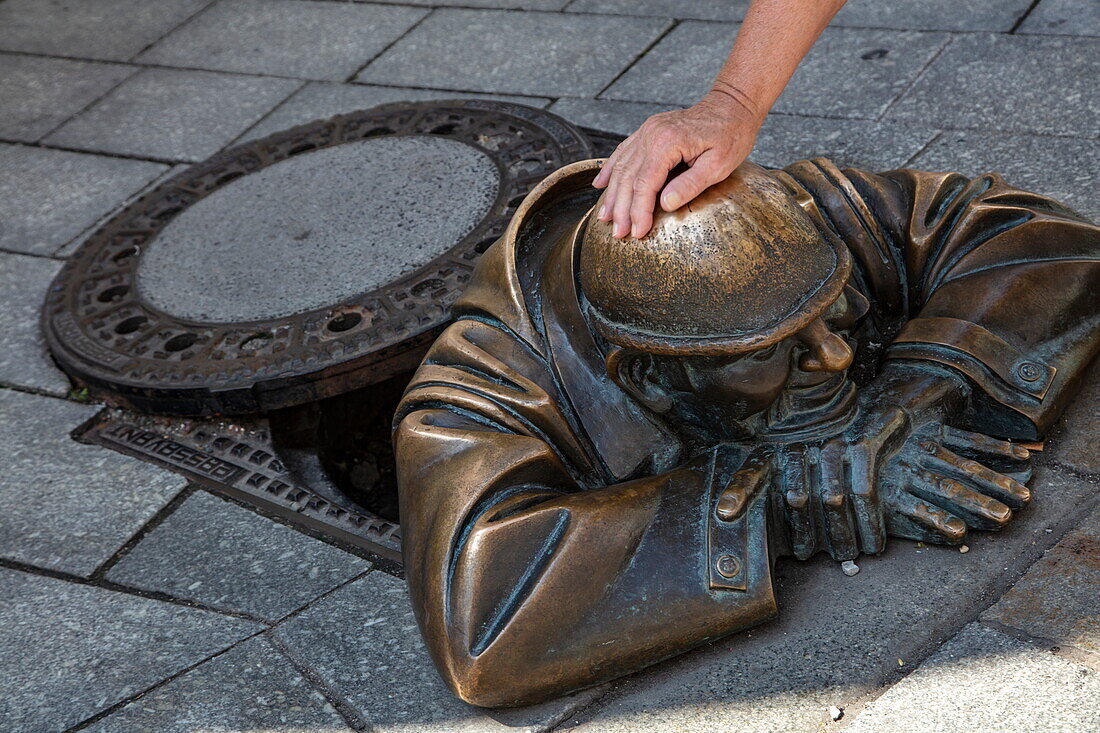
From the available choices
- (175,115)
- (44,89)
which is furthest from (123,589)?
(44,89)

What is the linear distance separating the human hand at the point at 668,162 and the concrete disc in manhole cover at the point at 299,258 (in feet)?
4.16

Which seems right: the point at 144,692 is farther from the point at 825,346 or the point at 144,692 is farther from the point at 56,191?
the point at 56,191

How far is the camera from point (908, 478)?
7.43 feet

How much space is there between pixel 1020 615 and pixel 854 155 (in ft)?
6.30

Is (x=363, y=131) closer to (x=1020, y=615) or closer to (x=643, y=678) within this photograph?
(x=643, y=678)

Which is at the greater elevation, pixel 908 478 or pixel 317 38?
pixel 908 478

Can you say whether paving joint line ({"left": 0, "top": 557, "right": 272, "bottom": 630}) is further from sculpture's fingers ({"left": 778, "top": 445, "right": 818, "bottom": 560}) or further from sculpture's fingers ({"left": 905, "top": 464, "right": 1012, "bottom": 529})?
sculpture's fingers ({"left": 905, "top": 464, "right": 1012, "bottom": 529})

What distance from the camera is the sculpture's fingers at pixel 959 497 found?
2.24 m

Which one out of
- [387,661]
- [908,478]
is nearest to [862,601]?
[908,478]

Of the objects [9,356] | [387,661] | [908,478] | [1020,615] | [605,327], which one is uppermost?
[605,327]

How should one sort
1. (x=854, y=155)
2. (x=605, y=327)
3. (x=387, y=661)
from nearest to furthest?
(x=605, y=327), (x=387, y=661), (x=854, y=155)

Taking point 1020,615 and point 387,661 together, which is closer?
point 1020,615

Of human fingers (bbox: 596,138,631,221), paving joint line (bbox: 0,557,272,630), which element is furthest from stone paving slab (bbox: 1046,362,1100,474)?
paving joint line (bbox: 0,557,272,630)

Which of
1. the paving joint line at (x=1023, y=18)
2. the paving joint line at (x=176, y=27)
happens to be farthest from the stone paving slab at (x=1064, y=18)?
the paving joint line at (x=176, y=27)
